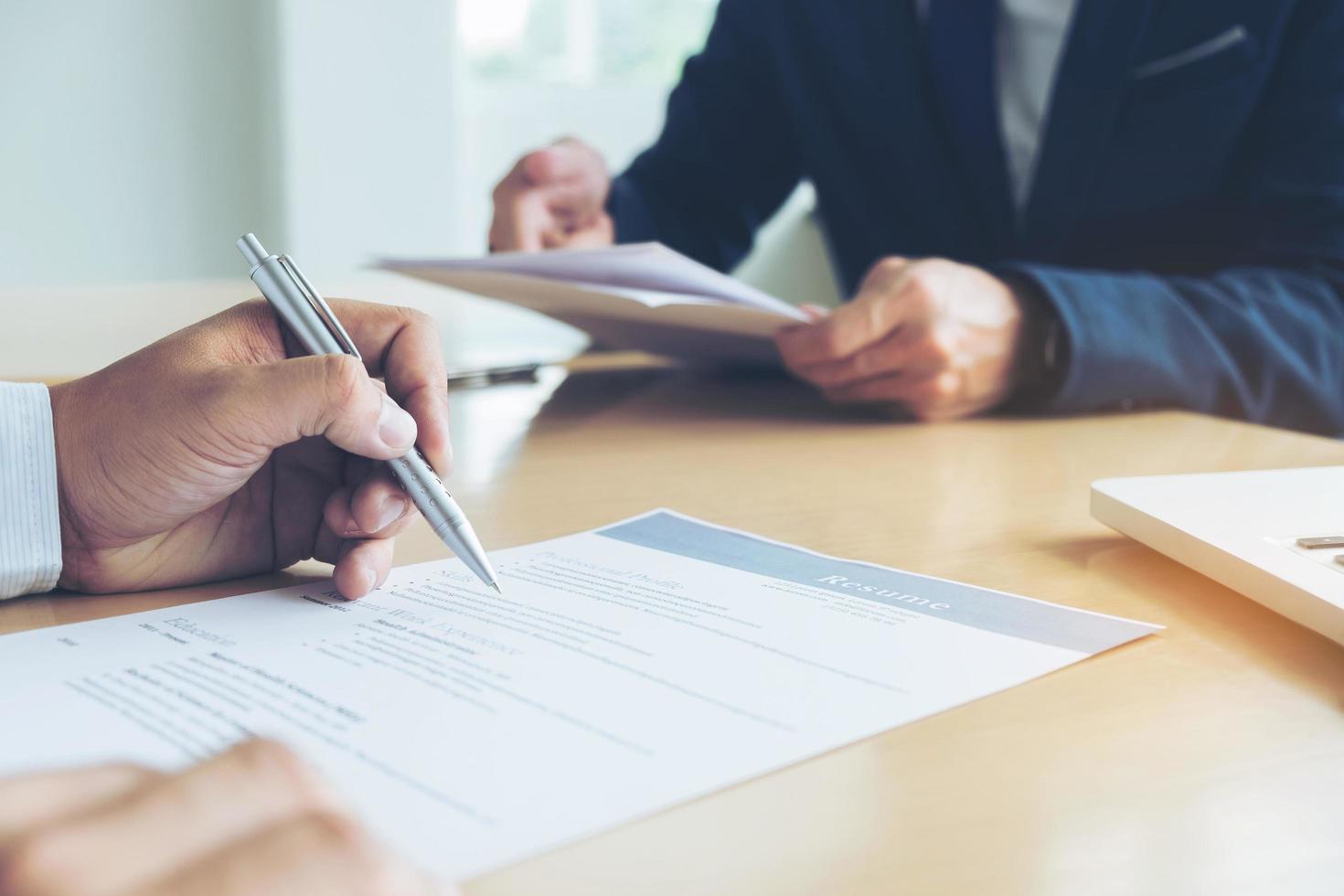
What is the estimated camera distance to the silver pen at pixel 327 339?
45cm

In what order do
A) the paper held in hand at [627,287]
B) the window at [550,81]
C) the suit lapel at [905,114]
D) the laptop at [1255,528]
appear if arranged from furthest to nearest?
the window at [550,81]
the suit lapel at [905,114]
the paper held in hand at [627,287]
the laptop at [1255,528]

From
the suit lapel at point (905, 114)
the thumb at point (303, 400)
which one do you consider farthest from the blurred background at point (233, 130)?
the thumb at point (303, 400)

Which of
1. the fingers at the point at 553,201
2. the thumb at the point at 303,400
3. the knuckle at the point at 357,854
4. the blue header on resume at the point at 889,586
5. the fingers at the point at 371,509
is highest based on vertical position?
the fingers at the point at 553,201

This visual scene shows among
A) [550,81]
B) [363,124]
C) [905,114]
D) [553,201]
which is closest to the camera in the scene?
[553,201]

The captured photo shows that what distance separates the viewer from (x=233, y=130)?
258 centimetres

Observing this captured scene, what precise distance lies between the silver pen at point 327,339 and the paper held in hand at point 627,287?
26 centimetres

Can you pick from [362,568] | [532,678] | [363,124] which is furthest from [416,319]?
[363,124]

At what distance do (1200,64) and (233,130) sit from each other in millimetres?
2216

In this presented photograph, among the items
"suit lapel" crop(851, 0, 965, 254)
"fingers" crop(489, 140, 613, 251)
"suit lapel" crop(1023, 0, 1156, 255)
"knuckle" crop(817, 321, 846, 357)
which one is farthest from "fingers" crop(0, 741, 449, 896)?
"suit lapel" crop(851, 0, 965, 254)

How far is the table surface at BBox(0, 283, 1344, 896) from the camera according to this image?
9.4 inches

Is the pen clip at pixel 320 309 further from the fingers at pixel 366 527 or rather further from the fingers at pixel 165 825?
the fingers at pixel 165 825

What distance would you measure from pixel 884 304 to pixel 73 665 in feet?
2.06

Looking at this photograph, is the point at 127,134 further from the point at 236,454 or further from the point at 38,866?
the point at 38,866

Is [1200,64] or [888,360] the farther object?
[1200,64]
